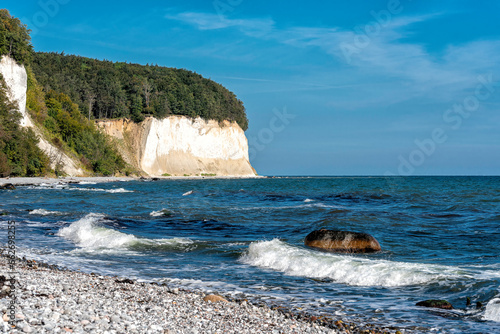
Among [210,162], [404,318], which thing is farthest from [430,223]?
[210,162]

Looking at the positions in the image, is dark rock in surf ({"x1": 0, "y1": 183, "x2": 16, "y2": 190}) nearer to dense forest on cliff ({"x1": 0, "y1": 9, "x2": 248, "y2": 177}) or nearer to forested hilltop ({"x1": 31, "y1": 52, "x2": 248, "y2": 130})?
dense forest on cliff ({"x1": 0, "y1": 9, "x2": 248, "y2": 177})

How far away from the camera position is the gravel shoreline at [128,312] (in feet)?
18.2

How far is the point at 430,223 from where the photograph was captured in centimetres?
2212

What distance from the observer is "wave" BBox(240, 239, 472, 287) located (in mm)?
10211

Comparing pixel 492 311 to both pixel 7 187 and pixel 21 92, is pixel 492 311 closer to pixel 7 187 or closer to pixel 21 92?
pixel 7 187

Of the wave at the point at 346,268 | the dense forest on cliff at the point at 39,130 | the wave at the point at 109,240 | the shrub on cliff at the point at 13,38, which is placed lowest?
the wave at the point at 109,240

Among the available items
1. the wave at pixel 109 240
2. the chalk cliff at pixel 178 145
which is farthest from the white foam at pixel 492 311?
the chalk cliff at pixel 178 145

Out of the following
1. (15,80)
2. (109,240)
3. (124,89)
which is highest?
(124,89)

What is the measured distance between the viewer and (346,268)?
36.1 ft

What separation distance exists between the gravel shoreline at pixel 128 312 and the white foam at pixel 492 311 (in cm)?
215

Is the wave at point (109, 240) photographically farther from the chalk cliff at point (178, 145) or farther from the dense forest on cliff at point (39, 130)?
the chalk cliff at point (178, 145)

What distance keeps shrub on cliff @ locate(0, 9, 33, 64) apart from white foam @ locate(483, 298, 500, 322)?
199 ft

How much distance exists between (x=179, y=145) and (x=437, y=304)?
98.6 meters

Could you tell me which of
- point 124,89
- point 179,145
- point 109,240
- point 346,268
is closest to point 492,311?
point 346,268
